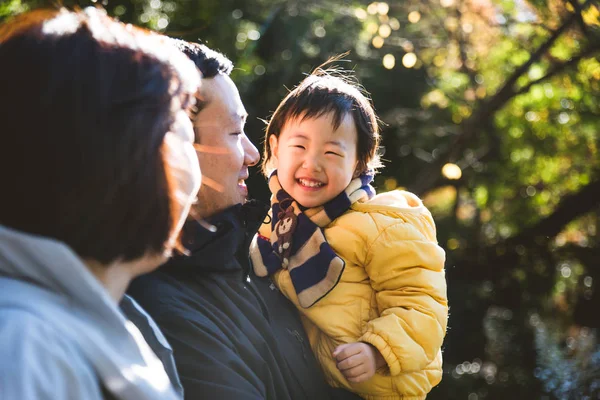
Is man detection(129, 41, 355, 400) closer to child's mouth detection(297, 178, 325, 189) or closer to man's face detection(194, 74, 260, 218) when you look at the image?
man's face detection(194, 74, 260, 218)

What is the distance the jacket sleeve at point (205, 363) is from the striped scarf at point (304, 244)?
425 mm

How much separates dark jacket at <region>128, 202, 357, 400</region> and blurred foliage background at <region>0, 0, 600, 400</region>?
314cm

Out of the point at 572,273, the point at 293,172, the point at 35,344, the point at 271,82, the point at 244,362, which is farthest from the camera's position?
the point at 572,273

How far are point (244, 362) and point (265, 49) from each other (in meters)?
4.89

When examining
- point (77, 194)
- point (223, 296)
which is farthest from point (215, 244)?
point (77, 194)

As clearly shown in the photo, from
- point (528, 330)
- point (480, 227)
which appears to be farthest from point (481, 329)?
point (480, 227)

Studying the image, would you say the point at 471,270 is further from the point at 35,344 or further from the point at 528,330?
the point at 35,344

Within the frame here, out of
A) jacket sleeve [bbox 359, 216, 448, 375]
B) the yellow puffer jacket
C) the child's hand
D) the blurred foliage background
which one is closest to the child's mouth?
the yellow puffer jacket

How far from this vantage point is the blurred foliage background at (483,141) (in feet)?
18.4

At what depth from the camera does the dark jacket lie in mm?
1635

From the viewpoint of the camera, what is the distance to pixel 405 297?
6.79ft

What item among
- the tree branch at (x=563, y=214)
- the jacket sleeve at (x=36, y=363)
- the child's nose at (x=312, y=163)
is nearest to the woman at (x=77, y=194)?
Result: the jacket sleeve at (x=36, y=363)

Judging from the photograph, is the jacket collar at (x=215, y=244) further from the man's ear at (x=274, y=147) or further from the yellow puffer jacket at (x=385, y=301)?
the man's ear at (x=274, y=147)

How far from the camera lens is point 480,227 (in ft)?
22.8
